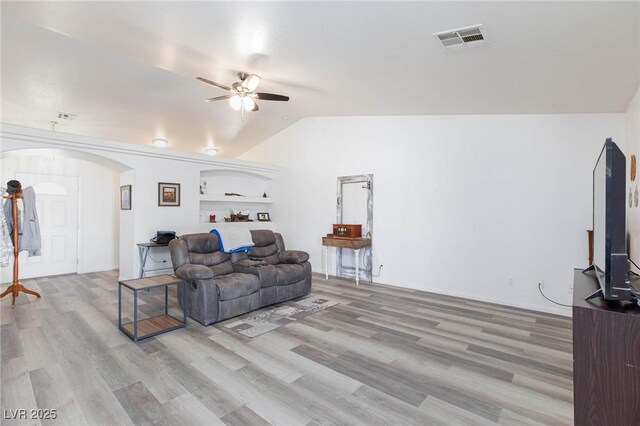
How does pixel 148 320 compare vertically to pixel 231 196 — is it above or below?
below

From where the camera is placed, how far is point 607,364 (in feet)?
3.99

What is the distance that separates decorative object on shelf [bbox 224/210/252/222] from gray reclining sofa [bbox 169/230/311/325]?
2089 mm

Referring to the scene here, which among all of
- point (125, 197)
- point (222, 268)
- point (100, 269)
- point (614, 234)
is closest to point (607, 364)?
point (614, 234)

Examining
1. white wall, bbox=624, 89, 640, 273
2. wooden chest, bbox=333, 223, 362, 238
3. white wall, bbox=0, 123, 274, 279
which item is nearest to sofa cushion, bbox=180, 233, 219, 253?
white wall, bbox=0, 123, 274, 279

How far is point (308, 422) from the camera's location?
1858 millimetres

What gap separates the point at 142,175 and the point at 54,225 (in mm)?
2263

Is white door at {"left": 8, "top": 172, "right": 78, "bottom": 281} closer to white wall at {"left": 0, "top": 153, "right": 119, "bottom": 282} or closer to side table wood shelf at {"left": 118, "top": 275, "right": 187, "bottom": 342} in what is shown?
white wall at {"left": 0, "top": 153, "right": 119, "bottom": 282}

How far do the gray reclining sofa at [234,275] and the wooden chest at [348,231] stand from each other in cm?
109

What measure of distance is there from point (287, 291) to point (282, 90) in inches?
116

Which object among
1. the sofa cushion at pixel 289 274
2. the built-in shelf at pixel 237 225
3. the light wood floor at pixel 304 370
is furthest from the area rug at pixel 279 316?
the built-in shelf at pixel 237 225

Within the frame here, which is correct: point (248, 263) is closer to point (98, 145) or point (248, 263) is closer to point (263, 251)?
point (263, 251)

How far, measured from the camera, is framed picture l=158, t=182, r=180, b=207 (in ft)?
17.6

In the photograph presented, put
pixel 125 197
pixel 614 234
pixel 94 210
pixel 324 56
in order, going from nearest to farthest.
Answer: pixel 614 234 → pixel 324 56 → pixel 125 197 → pixel 94 210

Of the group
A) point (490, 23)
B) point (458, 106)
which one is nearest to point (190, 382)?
point (490, 23)
